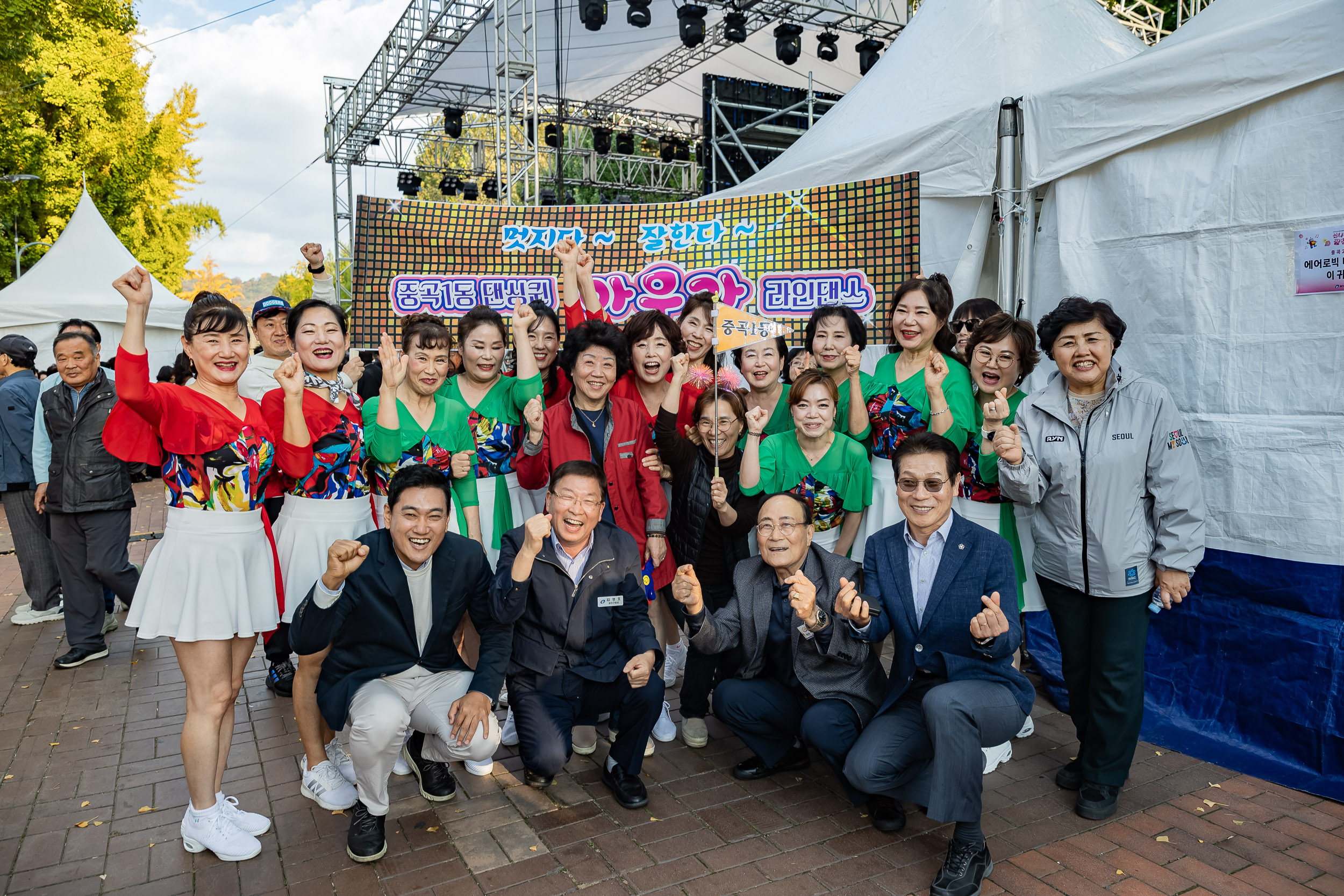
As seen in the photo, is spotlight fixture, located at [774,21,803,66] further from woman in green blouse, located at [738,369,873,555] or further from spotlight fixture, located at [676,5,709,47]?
woman in green blouse, located at [738,369,873,555]

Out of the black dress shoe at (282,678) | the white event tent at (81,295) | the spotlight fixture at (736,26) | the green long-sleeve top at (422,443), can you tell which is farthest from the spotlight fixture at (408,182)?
the green long-sleeve top at (422,443)

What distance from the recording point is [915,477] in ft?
10.1

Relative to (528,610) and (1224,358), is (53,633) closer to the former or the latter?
(528,610)

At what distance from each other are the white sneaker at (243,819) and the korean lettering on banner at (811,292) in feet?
12.2

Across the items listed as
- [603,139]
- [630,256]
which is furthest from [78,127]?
[630,256]

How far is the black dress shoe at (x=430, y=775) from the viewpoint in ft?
10.8

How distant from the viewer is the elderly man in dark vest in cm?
479

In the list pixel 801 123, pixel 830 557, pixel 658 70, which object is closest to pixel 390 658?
pixel 830 557

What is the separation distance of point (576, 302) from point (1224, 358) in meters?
2.96

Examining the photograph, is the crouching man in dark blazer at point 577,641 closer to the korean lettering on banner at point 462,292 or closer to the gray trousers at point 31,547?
the korean lettering on banner at point 462,292

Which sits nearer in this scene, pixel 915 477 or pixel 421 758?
pixel 915 477

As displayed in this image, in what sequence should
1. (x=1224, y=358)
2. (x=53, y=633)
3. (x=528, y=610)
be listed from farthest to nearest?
(x=53, y=633) → (x=1224, y=358) → (x=528, y=610)

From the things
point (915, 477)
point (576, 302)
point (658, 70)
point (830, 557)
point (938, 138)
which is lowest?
point (830, 557)

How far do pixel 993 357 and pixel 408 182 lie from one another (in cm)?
1922
